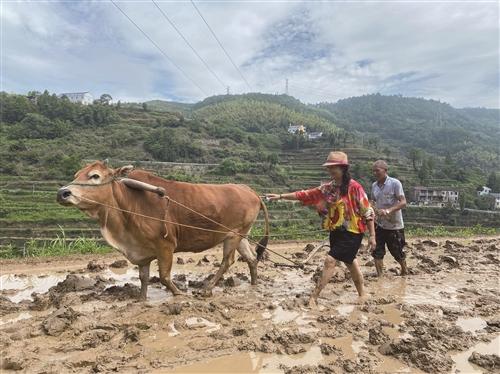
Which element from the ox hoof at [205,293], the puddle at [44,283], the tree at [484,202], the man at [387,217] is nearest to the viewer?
the ox hoof at [205,293]

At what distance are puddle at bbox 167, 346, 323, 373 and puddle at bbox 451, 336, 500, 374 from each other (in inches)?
46.4

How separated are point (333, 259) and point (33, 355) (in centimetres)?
354

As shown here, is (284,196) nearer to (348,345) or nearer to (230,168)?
(348,345)

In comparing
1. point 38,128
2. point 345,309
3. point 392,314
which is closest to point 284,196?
point 345,309

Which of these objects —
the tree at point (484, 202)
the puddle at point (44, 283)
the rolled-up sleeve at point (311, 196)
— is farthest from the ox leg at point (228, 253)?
the tree at point (484, 202)

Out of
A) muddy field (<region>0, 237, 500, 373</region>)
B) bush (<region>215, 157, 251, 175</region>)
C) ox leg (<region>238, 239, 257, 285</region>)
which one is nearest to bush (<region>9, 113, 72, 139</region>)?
bush (<region>215, 157, 251, 175</region>)

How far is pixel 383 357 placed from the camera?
12.5ft

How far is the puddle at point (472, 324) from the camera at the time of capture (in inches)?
183

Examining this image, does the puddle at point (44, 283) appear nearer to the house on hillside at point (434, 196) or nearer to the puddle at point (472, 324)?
the puddle at point (472, 324)

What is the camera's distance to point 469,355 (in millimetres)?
3895

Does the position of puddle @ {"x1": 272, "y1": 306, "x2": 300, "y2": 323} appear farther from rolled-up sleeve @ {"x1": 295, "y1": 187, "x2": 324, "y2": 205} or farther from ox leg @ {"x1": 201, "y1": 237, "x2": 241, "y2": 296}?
rolled-up sleeve @ {"x1": 295, "y1": 187, "x2": 324, "y2": 205}

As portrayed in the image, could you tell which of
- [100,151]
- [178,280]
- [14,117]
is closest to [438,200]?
[100,151]

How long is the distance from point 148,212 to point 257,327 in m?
2.14

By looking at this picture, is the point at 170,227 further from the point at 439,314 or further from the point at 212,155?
the point at 212,155
